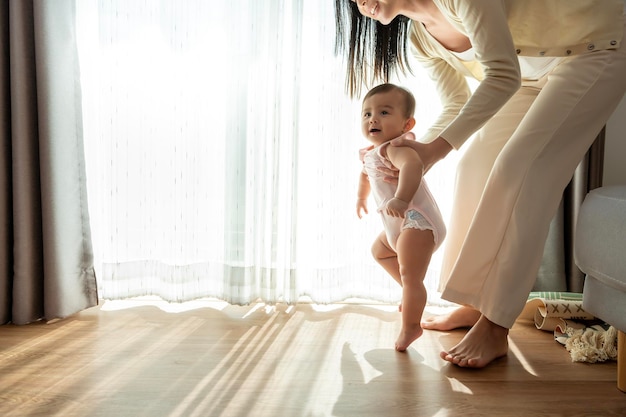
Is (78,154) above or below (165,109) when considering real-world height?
below

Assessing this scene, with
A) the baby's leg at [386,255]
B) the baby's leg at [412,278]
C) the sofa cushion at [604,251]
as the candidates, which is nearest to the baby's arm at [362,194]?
the baby's leg at [386,255]

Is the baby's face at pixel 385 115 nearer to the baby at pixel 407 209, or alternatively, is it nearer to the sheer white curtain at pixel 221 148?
the baby at pixel 407 209

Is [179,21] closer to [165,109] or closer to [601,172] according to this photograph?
[165,109]

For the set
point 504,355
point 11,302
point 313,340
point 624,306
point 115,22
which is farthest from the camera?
point 115,22

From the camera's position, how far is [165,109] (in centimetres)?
188

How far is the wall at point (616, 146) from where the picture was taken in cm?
212

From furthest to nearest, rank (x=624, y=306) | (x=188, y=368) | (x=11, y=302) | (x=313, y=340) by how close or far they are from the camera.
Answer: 1. (x=11, y=302)
2. (x=313, y=340)
3. (x=188, y=368)
4. (x=624, y=306)

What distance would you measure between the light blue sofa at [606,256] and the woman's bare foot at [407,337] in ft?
1.39

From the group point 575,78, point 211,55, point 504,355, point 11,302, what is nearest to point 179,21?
point 211,55

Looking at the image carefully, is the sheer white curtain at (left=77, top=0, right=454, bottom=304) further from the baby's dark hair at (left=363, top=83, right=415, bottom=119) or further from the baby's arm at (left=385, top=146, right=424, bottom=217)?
the baby's arm at (left=385, top=146, right=424, bottom=217)

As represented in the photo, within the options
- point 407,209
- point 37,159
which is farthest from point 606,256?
point 37,159

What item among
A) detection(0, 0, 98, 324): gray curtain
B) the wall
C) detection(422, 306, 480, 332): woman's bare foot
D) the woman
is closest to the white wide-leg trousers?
the woman

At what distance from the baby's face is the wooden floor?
0.59 m

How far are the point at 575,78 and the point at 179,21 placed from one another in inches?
48.4
